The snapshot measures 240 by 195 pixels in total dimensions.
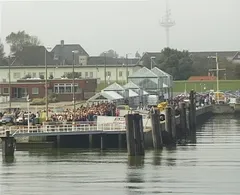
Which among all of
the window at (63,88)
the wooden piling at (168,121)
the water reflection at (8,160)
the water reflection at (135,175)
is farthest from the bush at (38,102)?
the water reflection at (135,175)

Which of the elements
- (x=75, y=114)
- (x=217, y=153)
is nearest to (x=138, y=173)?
(x=217, y=153)

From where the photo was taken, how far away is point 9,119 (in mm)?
60875

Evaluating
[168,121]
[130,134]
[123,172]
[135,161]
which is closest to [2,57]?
[168,121]

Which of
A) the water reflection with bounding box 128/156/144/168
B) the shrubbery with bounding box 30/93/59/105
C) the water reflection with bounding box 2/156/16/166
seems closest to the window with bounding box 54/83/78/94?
the shrubbery with bounding box 30/93/59/105

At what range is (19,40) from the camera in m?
161

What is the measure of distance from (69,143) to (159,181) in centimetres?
1568

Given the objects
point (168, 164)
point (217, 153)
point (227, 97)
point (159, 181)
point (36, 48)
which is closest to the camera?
point (159, 181)

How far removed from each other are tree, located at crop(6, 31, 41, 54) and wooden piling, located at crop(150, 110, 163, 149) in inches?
4156

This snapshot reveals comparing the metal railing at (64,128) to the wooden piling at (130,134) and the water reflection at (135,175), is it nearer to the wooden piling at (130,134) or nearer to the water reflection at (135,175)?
the wooden piling at (130,134)

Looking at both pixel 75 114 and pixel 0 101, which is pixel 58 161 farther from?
pixel 0 101

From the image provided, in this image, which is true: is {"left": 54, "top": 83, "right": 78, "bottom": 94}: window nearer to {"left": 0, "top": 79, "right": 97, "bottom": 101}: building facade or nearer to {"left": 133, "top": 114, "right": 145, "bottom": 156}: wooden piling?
{"left": 0, "top": 79, "right": 97, "bottom": 101}: building facade

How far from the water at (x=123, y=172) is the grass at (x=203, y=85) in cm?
8602

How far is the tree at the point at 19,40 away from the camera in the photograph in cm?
15862

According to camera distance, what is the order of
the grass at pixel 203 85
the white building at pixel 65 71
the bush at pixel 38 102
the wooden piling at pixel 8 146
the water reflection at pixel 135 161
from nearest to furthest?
the water reflection at pixel 135 161 < the wooden piling at pixel 8 146 < the bush at pixel 38 102 < the white building at pixel 65 71 < the grass at pixel 203 85
